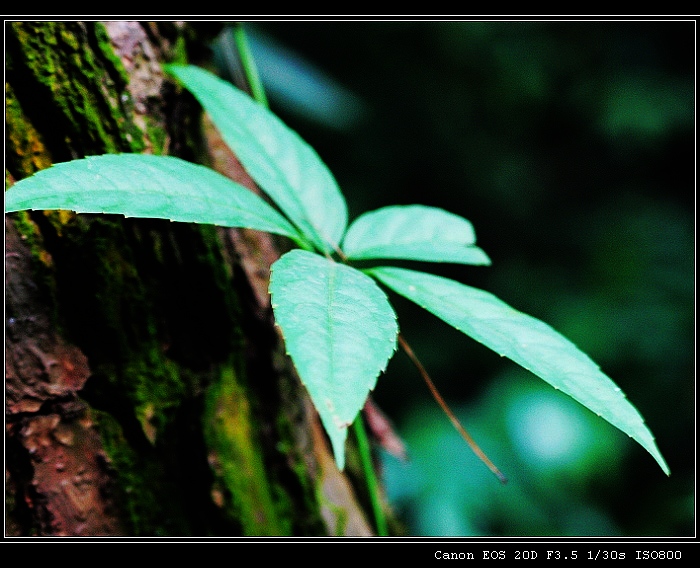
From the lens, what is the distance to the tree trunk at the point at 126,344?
23.2 inches

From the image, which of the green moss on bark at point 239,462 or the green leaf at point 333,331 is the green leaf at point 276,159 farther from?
the green moss on bark at point 239,462

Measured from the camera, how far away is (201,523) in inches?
26.6

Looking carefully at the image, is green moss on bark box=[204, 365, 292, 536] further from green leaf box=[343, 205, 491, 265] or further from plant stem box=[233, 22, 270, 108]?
plant stem box=[233, 22, 270, 108]

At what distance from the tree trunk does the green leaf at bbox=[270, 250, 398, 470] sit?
26 cm

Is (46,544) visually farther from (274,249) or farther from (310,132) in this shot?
(310,132)

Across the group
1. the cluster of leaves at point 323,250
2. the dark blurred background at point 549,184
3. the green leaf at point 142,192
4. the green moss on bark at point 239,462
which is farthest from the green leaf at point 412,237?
the dark blurred background at point 549,184

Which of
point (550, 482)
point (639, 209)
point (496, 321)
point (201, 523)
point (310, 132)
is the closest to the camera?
point (496, 321)

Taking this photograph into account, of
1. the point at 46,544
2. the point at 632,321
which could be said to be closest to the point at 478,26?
the point at 632,321

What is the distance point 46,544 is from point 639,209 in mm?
2719

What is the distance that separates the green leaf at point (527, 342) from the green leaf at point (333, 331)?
0.09 meters

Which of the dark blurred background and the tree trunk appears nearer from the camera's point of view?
the tree trunk

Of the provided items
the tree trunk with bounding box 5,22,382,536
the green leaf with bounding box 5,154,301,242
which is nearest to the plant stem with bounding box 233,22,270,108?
the tree trunk with bounding box 5,22,382,536

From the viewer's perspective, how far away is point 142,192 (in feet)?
1.56

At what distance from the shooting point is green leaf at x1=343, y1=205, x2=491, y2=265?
67cm
